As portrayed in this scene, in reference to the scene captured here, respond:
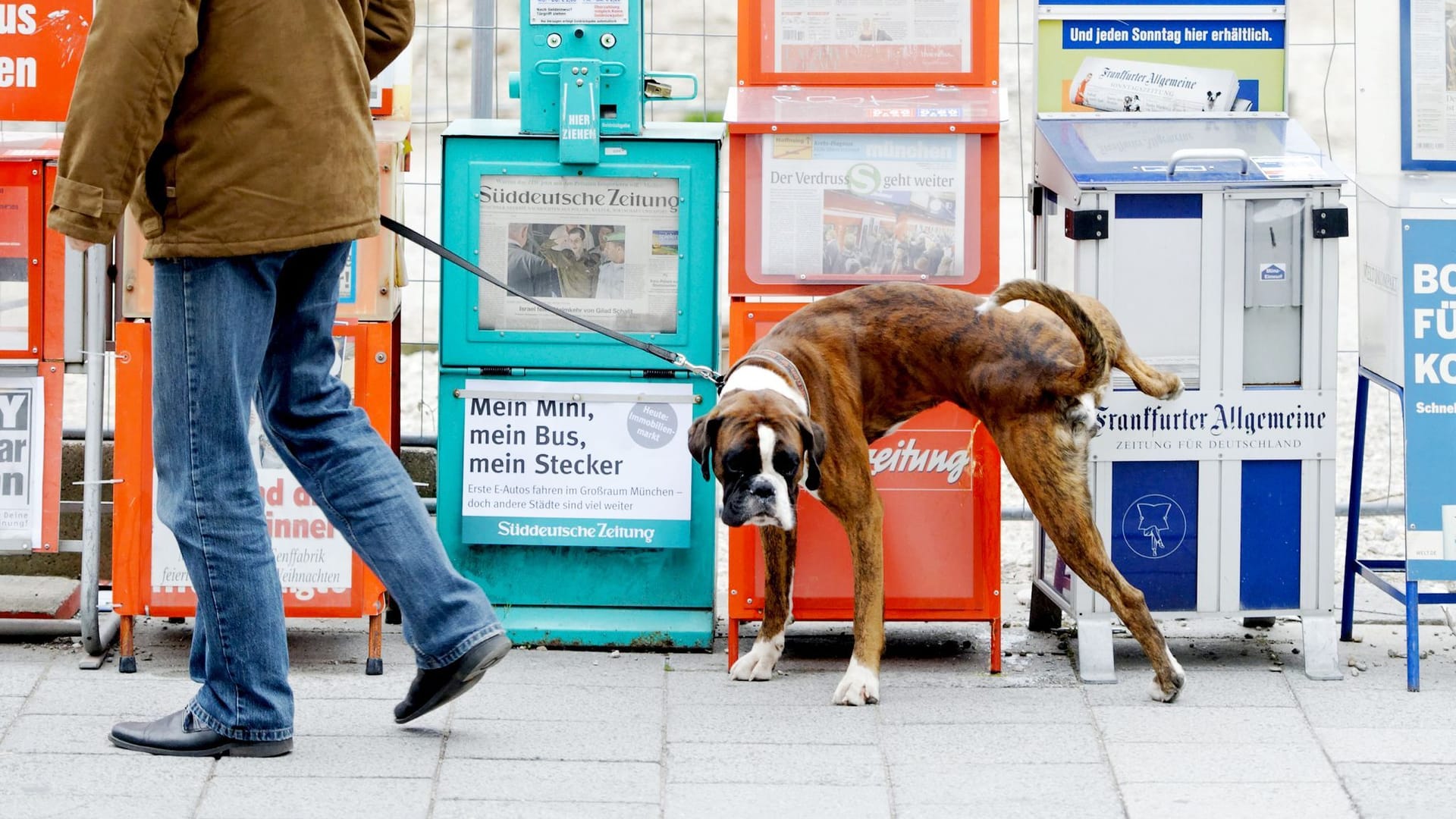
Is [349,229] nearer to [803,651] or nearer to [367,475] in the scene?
[367,475]

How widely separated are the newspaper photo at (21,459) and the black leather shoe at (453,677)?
1.37 m

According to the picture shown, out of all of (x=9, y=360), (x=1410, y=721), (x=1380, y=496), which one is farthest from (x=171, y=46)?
(x=1380, y=496)

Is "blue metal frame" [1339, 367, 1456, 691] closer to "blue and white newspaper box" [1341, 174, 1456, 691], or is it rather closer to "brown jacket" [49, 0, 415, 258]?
"blue and white newspaper box" [1341, 174, 1456, 691]

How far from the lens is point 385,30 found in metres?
4.02

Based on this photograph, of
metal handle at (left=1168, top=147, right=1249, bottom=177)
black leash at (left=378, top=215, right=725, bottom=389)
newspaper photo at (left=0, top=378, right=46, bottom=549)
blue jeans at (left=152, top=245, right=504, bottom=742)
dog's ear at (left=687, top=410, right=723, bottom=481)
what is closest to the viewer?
blue jeans at (left=152, top=245, right=504, bottom=742)

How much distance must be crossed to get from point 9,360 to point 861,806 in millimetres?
2567

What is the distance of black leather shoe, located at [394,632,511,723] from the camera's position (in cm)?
400

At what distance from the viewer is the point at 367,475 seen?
3939 mm

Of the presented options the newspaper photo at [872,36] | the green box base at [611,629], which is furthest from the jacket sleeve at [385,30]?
the green box base at [611,629]

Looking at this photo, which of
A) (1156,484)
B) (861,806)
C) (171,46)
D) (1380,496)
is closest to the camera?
(171,46)

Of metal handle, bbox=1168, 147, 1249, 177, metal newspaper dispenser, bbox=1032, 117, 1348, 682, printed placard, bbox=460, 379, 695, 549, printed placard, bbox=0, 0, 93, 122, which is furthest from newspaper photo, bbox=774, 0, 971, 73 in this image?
printed placard, bbox=0, 0, 93, 122

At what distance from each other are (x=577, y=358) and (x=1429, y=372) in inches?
86.7

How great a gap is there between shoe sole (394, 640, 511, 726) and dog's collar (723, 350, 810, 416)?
91 cm

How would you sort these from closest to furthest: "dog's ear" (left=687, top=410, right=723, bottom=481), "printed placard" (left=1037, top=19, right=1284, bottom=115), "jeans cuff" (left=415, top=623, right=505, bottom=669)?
1. "jeans cuff" (left=415, top=623, right=505, bottom=669)
2. "dog's ear" (left=687, top=410, right=723, bottom=481)
3. "printed placard" (left=1037, top=19, right=1284, bottom=115)
